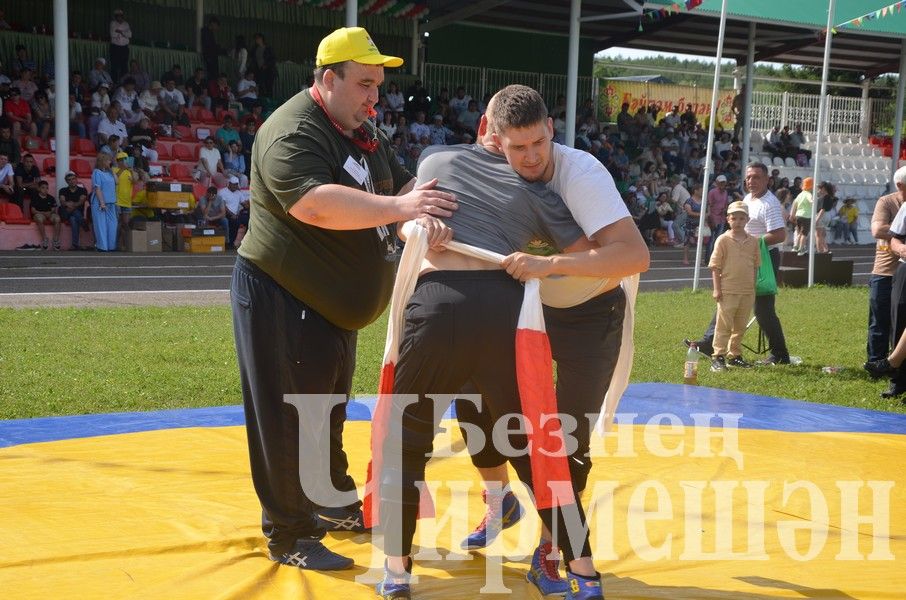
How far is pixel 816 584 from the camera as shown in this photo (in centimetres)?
345

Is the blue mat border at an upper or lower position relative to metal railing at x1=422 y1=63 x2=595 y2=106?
lower

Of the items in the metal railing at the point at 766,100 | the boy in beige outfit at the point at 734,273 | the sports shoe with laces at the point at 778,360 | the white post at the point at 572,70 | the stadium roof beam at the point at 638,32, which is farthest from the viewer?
the metal railing at the point at 766,100

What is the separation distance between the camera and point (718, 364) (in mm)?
8523

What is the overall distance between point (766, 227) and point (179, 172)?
A: 1250cm

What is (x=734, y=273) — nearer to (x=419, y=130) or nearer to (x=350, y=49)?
(x=350, y=49)

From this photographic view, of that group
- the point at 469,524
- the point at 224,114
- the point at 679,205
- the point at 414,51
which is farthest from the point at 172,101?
the point at 469,524

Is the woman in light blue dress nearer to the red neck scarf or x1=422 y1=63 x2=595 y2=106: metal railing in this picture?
x1=422 y1=63 x2=595 y2=106: metal railing

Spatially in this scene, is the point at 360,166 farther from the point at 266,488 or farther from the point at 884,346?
the point at 884,346

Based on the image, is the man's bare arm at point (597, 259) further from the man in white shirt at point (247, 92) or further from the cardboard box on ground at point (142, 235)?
the man in white shirt at point (247, 92)

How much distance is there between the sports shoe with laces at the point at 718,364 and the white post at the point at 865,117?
89.0 feet

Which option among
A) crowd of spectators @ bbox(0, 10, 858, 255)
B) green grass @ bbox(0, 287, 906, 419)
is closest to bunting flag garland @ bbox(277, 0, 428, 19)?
crowd of spectators @ bbox(0, 10, 858, 255)

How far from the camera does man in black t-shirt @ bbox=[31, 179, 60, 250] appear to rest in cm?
1591

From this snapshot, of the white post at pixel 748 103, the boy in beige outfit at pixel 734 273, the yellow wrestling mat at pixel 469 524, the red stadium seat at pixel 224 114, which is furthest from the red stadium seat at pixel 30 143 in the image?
the white post at pixel 748 103

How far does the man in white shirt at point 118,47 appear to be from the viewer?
19234 mm
